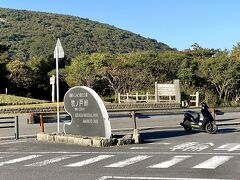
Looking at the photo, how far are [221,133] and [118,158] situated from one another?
28.4ft

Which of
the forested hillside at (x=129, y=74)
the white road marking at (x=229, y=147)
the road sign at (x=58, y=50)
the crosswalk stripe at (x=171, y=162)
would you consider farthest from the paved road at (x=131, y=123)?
the forested hillside at (x=129, y=74)

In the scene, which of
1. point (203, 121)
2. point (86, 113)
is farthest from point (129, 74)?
point (86, 113)

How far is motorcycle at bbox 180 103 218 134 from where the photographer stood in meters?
20.5

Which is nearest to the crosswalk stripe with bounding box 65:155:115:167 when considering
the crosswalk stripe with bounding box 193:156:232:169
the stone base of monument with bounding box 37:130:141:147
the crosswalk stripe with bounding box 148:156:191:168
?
the crosswalk stripe with bounding box 148:156:191:168

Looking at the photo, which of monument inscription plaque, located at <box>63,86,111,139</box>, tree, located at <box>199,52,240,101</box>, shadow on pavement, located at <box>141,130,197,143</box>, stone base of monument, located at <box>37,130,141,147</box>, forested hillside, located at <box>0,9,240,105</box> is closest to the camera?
stone base of monument, located at <box>37,130,141,147</box>

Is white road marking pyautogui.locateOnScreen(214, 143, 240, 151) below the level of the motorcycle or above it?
below

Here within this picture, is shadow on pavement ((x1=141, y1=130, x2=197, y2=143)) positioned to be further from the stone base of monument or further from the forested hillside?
the forested hillside

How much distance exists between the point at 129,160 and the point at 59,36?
8576 centimetres

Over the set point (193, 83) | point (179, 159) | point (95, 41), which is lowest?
point (179, 159)

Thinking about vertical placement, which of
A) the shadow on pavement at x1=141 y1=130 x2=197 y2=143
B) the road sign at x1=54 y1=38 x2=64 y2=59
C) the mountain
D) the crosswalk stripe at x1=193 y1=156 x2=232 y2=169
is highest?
the mountain

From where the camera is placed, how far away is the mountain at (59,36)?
8806 centimetres

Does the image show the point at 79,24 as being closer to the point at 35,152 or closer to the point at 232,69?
the point at 232,69

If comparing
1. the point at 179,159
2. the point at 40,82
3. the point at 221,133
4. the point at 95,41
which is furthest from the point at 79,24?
the point at 179,159

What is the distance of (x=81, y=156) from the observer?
13648 millimetres
